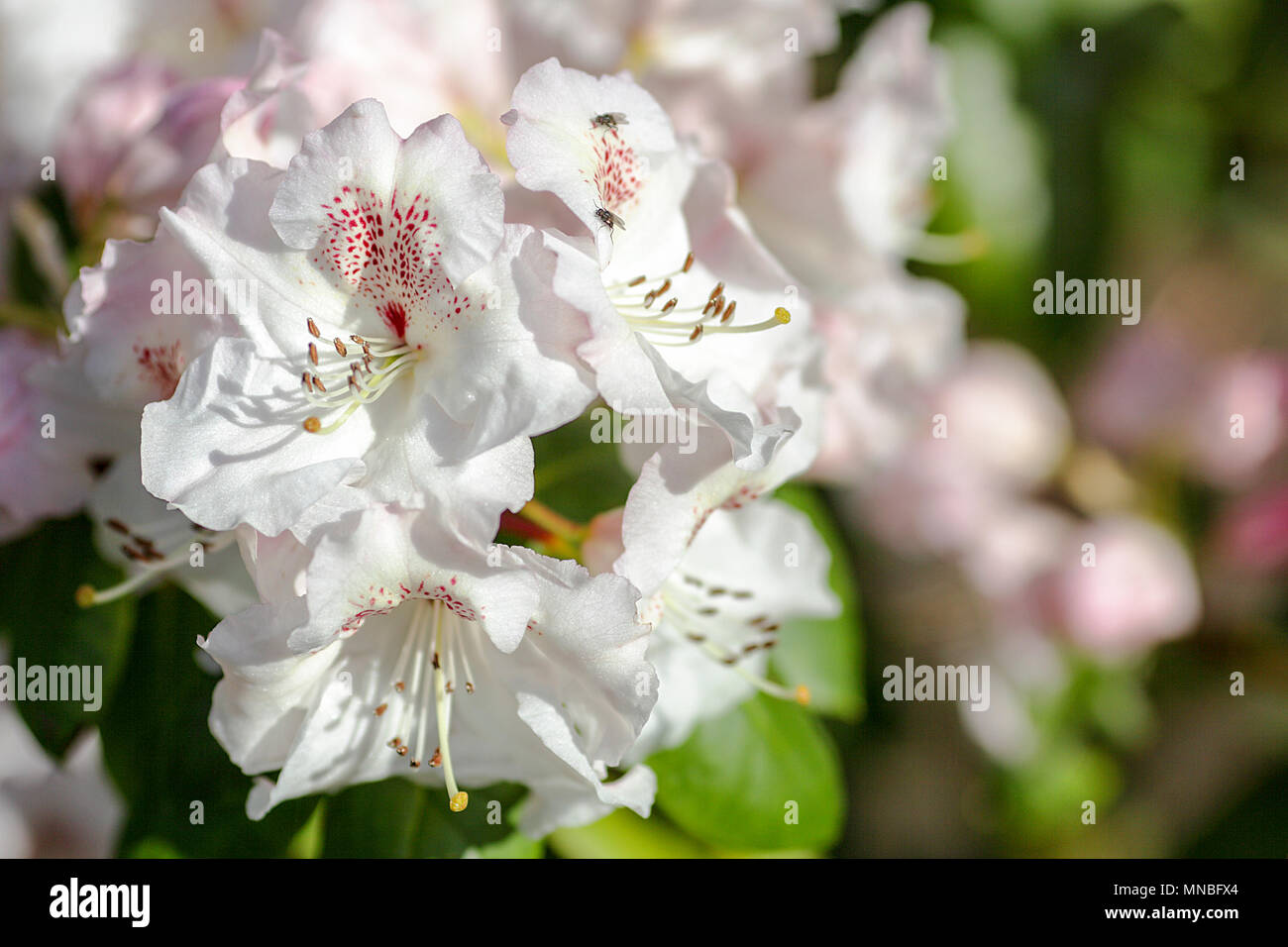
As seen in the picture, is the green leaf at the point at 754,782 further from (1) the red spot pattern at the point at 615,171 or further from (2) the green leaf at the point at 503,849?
(1) the red spot pattern at the point at 615,171

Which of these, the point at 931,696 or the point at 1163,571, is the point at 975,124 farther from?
the point at 931,696

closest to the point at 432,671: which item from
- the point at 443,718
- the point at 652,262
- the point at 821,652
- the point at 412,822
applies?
the point at 443,718

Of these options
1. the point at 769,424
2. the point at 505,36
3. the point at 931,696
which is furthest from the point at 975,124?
the point at 769,424

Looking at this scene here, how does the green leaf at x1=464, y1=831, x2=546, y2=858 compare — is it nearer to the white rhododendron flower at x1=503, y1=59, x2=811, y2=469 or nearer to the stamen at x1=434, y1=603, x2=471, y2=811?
the stamen at x1=434, y1=603, x2=471, y2=811

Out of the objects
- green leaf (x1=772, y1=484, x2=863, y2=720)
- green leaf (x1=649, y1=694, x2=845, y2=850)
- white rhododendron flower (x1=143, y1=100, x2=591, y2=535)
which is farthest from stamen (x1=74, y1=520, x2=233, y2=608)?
green leaf (x1=772, y1=484, x2=863, y2=720)

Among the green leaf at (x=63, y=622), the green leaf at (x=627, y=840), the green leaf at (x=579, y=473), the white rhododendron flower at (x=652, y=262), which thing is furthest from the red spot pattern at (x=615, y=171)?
the green leaf at (x=627, y=840)
